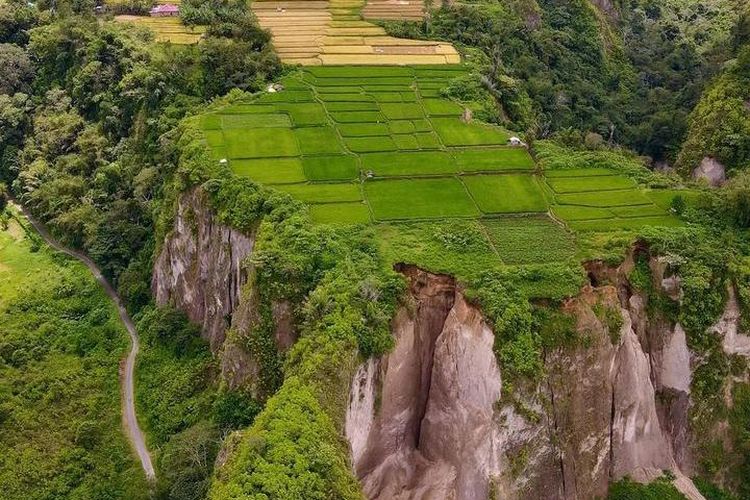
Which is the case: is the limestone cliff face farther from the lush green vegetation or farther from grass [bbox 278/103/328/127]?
Answer: grass [bbox 278/103/328/127]

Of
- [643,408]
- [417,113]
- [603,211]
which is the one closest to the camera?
[643,408]

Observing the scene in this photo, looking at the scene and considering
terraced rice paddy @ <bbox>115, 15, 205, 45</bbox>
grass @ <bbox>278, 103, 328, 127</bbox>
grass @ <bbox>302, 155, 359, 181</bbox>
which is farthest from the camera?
terraced rice paddy @ <bbox>115, 15, 205, 45</bbox>

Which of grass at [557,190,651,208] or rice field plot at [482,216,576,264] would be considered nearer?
rice field plot at [482,216,576,264]

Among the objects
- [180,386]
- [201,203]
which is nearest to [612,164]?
[201,203]

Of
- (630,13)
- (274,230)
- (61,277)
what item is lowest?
(61,277)

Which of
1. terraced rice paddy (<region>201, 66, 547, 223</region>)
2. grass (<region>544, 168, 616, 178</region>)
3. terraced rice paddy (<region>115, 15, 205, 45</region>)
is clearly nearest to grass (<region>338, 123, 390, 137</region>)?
terraced rice paddy (<region>201, 66, 547, 223</region>)

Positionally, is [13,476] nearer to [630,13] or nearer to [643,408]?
[643,408]
